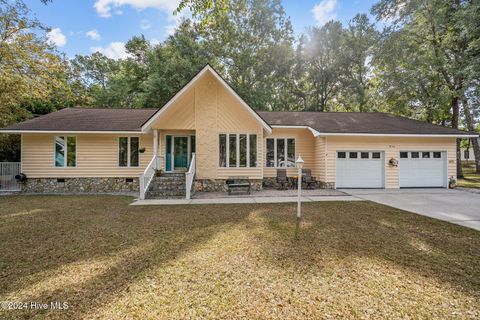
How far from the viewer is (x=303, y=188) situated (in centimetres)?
1279

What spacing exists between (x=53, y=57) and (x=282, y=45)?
67.4ft

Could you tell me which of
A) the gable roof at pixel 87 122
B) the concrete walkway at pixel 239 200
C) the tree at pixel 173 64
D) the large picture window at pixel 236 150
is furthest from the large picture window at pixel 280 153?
the tree at pixel 173 64

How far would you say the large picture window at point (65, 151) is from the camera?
489 inches

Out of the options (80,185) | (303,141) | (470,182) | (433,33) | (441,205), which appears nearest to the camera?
Result: (441,205)

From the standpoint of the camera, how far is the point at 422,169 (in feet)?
42.4

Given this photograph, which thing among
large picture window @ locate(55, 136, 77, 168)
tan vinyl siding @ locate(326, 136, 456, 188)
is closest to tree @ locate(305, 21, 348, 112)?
tan vinyl siding @ locate(326, 136, 456, 188)

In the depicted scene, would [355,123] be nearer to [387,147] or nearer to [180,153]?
[387,147]

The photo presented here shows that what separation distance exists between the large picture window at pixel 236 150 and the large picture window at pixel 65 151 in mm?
8339

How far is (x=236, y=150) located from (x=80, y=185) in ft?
29.4

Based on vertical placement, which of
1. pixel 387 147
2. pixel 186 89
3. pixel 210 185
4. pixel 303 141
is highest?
pixel 186 89

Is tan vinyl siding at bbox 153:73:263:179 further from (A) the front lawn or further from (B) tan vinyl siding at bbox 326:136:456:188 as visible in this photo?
(A) the front lawn

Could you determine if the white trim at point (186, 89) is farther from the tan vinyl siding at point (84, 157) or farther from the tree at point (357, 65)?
the tree at point (357, 65)

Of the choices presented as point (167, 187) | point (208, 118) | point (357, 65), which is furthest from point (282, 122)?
point (357, 65)

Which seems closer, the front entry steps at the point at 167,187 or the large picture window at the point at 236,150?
the front entry steps at the point at 167,187
